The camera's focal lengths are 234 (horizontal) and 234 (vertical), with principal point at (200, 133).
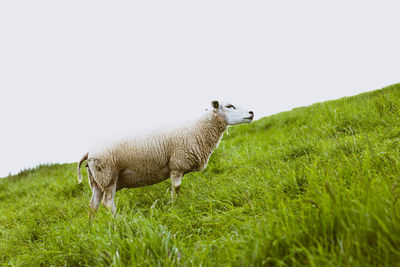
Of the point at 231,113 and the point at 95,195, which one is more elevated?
the point at 231,113

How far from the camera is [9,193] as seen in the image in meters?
7.16

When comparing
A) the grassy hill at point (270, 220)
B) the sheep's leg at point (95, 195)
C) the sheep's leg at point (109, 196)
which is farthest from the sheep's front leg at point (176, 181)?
the sheep's leg at point (95, 195)

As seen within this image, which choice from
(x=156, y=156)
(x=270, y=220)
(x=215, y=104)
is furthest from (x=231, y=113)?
(x=270, y=220)

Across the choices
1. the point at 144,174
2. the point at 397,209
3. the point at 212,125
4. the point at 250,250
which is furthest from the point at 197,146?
the point at 397,209

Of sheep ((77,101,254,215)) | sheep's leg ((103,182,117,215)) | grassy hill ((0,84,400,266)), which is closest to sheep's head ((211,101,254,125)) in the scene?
sheep ((77,101,254,215))

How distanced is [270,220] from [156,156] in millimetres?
2442

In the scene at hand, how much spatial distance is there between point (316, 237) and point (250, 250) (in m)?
0.35

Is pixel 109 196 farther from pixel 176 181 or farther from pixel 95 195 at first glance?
pixel 176 181

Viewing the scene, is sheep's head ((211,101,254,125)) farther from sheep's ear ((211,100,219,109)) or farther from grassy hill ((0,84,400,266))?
grassy hill ((0,84,400,266))

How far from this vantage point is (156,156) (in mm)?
3643

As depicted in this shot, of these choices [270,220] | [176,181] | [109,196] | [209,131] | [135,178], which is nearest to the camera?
[270,220]

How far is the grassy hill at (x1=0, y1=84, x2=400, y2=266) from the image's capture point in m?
1.10

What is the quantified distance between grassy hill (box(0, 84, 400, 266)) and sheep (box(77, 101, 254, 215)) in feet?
1.50

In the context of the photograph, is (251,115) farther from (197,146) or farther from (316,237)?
(316,237)
